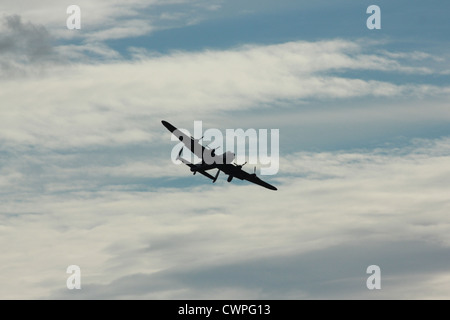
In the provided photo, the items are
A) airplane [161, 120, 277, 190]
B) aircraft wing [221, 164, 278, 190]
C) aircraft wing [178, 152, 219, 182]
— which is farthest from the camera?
aircraft wing [221, 164, 278, 190]

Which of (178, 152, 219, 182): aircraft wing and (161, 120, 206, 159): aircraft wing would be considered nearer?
(161, 120, 206, 159): aircraft wing

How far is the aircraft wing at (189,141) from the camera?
12488 cm

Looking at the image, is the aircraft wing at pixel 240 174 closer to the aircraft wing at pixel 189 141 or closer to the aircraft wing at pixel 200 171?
the aircraft wing at pixel 200 171

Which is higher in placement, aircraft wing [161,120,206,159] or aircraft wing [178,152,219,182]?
aircraft wing [161,120,206,159]

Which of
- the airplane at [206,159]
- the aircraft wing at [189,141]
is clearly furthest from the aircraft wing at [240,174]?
the aircraft wing at [189,141]

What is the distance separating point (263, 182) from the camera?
468ft

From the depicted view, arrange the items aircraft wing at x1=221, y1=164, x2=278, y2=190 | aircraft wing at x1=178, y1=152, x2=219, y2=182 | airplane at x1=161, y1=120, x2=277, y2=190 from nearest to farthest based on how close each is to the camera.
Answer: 1. airplane at x1=161, y1=120, x2=277, y2=190
2. aircraft wing at x1=178, y1=152, x2=219, y2=182
3. aircraft wing at x1=221, y1=164, x2=278, y2=190

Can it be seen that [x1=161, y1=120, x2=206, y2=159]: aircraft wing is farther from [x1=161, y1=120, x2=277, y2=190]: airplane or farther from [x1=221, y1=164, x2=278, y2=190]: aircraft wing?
[x1=221, y1=164, x2=278, y2=190]: aircraft wing

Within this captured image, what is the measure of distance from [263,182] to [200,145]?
2034 cm

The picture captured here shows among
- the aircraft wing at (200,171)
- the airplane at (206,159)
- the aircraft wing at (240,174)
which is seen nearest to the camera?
the airplane at (206,159)

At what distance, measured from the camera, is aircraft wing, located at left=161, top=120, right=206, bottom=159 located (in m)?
125

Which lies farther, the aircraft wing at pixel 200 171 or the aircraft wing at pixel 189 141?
the aircraft wing at pixel 200 171

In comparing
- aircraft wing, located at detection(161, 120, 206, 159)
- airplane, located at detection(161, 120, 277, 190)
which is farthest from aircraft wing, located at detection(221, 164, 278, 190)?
aircraft wing, located at detection(161, 120, 206, 159)
